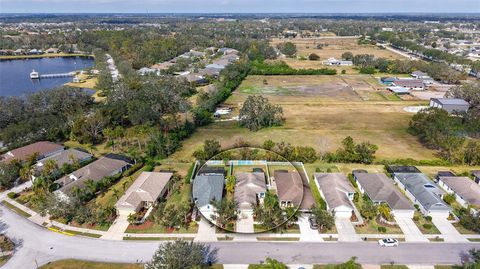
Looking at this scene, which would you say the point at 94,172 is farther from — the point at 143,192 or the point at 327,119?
the point at 327,119

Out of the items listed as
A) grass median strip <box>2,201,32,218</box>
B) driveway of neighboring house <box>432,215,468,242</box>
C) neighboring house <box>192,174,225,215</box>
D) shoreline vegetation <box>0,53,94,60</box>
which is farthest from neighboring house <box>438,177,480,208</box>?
shoreline vegetation <box>0,53,94,60</box>

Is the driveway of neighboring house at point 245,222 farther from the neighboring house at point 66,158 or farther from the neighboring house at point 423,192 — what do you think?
the neighboring house at point 66,158

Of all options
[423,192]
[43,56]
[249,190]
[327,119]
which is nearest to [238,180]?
[249,190]

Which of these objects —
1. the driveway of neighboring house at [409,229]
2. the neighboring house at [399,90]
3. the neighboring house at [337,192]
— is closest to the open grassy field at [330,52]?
the neighboring house at [399,90]

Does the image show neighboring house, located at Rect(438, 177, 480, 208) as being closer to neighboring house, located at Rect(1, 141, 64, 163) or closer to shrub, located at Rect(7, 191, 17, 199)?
shrub, located at Rect(7, 191, 17, 199)

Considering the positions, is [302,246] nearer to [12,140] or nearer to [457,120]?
[457,120]

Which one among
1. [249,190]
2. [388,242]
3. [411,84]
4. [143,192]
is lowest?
[388,242]
